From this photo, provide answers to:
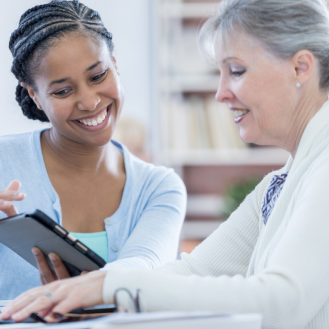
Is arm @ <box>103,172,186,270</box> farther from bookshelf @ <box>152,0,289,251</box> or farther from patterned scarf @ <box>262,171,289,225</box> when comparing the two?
bookshelf @ <box>152,0,289,251</box>

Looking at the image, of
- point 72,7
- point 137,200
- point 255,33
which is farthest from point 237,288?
point 72,7

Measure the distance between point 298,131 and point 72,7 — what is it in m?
0.78

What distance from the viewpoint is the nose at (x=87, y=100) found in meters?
1.27

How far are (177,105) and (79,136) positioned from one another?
1776mm

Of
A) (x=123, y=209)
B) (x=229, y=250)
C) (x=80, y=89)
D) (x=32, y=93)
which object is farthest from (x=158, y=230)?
(x=32, y=93)

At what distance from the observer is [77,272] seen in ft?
3.49

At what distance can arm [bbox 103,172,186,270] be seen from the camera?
123 cm

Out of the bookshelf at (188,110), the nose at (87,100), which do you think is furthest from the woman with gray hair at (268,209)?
the bookshelf at (188,110)

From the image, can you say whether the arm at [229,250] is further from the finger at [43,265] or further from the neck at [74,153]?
the neck at [74,153]

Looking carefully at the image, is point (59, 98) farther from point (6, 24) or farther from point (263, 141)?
point (6, 24)

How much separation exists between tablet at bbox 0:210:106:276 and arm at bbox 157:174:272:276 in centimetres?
23

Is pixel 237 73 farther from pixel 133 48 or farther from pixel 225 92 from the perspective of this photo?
pixel 133 48

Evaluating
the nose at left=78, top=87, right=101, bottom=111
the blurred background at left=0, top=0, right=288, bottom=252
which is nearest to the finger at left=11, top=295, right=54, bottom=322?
the nose at left=78, top=87, right=101, bottom=111

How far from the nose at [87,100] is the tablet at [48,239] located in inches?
16.5
